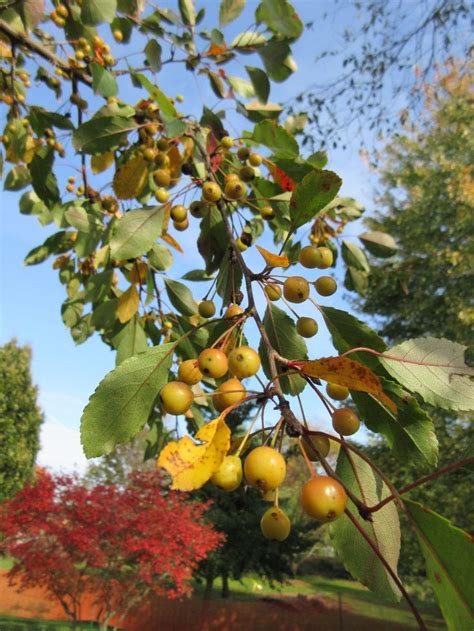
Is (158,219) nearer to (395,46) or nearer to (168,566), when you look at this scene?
(395,46)

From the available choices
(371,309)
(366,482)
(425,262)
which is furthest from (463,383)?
(371,309)

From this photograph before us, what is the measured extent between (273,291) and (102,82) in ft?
3.44

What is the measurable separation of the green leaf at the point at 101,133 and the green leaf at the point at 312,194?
37.3 inches

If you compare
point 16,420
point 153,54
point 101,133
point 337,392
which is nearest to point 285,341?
point 337,392

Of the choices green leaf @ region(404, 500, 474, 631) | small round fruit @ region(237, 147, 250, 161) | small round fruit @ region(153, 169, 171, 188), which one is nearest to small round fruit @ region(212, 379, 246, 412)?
green leaf @ region(404, 500, 474, 631)

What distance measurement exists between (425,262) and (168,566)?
786 cm

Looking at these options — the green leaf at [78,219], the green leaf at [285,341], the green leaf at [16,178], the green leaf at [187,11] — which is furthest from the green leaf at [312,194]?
the green leaf at [16,178]

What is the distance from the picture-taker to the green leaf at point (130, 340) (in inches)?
67.1

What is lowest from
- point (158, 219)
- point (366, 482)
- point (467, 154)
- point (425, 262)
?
point (366, 482)

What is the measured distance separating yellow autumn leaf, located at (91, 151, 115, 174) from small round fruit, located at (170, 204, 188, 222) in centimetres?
63

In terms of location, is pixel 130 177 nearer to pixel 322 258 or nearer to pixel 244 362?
pixel 322 258


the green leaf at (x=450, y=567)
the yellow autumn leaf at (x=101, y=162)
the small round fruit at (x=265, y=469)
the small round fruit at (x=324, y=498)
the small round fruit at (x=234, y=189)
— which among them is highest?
the yellow autumn leaf at (x=101, y=162)

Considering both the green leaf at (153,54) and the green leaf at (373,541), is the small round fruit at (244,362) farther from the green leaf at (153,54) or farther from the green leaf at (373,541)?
the green leaf at (153,54)

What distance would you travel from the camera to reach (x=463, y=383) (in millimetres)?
696
